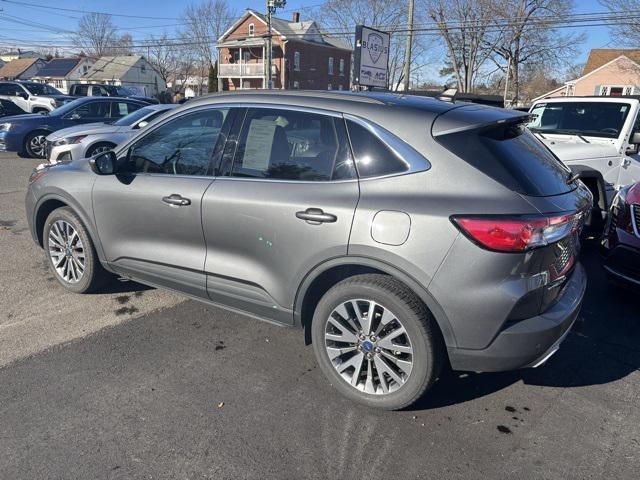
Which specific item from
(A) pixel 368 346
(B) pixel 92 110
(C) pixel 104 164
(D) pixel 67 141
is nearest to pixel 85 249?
(C) pixel 104 164

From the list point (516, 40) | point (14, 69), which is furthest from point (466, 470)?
point (14, 69)

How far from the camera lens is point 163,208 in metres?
3.65

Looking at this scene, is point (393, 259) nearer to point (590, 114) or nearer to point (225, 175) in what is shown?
point (225, 175)

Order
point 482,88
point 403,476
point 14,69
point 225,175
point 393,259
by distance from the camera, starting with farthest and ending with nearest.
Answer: point 14,69 < point 482,88 < point 225,175 < point 393,259 < point 403,476

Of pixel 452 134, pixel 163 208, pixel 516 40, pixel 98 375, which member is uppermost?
pixel 516 40

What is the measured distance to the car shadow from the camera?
3215mm

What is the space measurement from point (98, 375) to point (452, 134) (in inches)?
106

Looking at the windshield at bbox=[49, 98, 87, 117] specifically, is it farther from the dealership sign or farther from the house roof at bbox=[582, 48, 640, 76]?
the house roof at bbox=[582, 48, 640, 76]

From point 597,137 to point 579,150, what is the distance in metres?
0.97

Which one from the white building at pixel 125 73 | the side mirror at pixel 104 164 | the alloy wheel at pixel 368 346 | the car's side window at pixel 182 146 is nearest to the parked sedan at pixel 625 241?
the alloy wheel at pixel 368 346

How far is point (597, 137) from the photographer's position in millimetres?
7191

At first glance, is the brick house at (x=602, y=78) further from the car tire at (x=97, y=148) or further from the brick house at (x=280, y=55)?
the car tire at (x=97, y=148)

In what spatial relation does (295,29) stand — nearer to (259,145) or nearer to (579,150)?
(579,150)

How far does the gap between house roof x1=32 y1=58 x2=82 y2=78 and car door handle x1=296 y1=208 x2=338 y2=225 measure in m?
75.1
